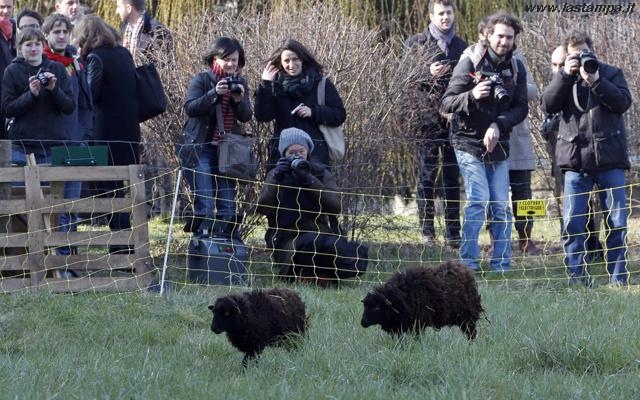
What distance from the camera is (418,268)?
287 inches

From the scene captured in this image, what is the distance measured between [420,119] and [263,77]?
1914mm

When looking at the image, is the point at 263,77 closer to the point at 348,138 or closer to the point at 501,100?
the point at 348,138

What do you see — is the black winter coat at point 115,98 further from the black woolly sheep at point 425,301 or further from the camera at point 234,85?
the black woolly sheep at point 425,301

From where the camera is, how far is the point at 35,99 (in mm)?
9695

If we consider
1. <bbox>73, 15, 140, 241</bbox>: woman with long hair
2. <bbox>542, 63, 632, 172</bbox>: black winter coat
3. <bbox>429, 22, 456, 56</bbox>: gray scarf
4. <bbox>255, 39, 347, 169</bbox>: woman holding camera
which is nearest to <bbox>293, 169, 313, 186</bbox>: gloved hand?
<bbox>255, 39, 347, 169</bbox>: woman holding camera

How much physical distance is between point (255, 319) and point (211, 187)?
382 cm

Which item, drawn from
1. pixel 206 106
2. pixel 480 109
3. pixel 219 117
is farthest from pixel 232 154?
pixel 480 109

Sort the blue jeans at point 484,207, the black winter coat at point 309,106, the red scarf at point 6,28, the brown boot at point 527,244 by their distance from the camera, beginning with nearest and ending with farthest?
the blue jeans at point 484,207, the black winter coat at point 309,106, the red scarf at point 6,28, the brown boot at point 527,244

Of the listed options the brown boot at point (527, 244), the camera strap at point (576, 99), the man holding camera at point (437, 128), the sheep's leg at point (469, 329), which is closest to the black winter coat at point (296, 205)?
the man holding camera at point (437, 128)

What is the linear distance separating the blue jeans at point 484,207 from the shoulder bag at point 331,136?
1.13 metres

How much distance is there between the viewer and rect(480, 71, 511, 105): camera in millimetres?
10125

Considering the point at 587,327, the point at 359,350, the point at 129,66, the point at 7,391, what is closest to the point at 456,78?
the point at 129,66

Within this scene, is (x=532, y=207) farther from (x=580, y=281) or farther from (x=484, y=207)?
(x=580, y=281)

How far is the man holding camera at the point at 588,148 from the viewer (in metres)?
9.76
